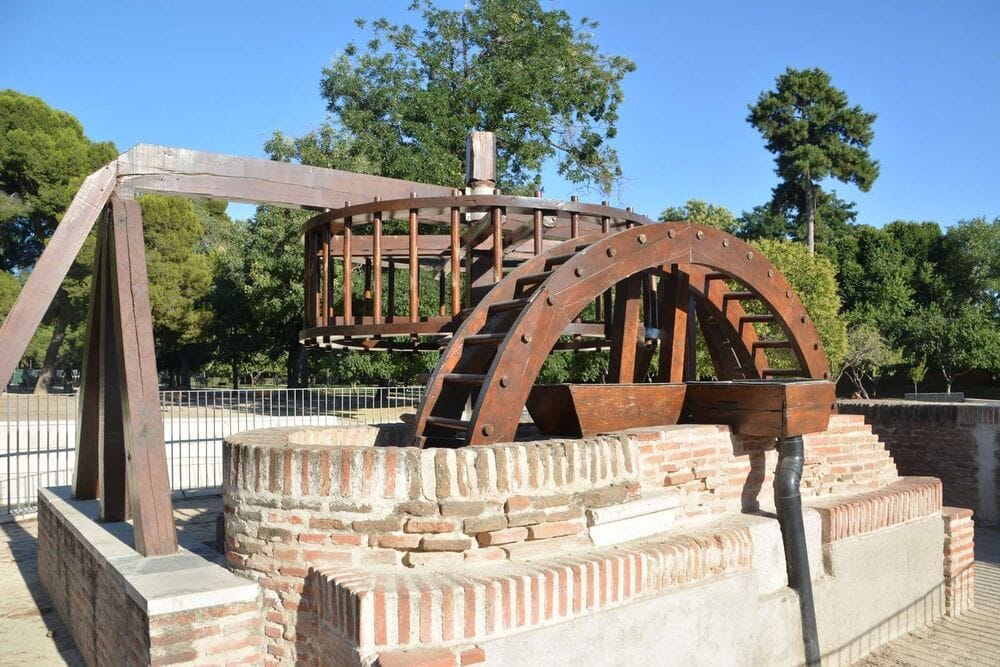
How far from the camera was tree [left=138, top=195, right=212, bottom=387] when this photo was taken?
2819cm

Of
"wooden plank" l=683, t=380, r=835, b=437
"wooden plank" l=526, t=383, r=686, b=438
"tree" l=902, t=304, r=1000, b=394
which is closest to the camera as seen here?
"wooden plank" l=526, t=383, r=686, b=438

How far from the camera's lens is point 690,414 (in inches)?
218

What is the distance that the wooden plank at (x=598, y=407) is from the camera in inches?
194

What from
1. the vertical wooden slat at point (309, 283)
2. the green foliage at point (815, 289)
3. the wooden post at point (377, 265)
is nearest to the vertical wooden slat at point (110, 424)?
the vertical wooden slat at point (309, 283)

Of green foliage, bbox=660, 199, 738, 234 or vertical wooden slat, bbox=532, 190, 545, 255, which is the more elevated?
green foliage, bbox=660, 199, 738, 234

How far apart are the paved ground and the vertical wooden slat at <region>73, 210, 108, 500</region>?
3.12 feet

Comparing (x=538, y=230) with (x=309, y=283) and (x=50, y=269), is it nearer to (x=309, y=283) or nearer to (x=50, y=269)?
(x=309, y=283)

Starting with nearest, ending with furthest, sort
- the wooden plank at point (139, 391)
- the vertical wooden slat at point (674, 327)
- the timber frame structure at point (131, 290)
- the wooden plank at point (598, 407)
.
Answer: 1. the wooden plank at point (139, 391)
2. the timber frame structure at point (131, 290)
3. the wooden plank at point (598, 407)
4. the vertical wooden slat at point (674, 327)

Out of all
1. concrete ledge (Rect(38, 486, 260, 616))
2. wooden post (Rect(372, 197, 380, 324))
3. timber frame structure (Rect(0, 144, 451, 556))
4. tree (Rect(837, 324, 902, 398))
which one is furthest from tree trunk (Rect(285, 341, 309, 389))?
wooden post (Rect(372, 197, 380, 324))

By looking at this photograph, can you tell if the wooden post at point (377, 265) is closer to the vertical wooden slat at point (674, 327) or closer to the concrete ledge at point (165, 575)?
the concrete ledge at point (165, 575)

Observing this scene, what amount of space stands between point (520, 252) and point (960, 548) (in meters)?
4.50

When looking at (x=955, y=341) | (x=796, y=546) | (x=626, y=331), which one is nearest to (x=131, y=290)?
(x=626, y=331)

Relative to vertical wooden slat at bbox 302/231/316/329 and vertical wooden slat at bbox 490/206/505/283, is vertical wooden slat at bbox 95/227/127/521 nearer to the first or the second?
vertical wooden slat at bbox 302/231/316/329

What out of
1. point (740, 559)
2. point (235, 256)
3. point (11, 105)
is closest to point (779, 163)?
point (235, 256)
